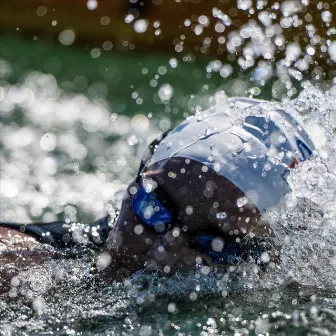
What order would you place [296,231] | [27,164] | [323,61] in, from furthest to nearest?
[323,61] < [27,164] < [296,231]

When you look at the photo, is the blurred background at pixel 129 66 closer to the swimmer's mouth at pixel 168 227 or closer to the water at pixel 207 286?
the water at pixel 207 286

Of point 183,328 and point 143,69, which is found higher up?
point 143,69

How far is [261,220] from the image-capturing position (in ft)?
6.84

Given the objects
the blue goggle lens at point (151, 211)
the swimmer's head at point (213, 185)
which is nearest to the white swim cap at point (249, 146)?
the swimmer's head at point (213, 185)

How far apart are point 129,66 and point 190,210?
4.37 meters

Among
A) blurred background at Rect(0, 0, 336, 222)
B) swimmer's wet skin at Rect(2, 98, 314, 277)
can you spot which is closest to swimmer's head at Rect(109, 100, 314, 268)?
swimmer's wet skin at Rect(2, 98, 314, 277)

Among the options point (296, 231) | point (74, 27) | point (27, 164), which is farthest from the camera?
point (74, 27)

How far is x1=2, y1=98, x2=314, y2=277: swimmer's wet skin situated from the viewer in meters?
2.05

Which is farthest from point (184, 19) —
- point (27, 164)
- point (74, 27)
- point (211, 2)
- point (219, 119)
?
point (219, 119)

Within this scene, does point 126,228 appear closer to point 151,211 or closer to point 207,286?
point 151,211

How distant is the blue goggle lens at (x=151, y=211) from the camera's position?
6.82ft

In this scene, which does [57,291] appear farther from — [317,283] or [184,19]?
[184,19]

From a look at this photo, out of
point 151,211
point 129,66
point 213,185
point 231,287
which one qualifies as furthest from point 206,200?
point 129,66

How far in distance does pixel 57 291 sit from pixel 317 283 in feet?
2.50
